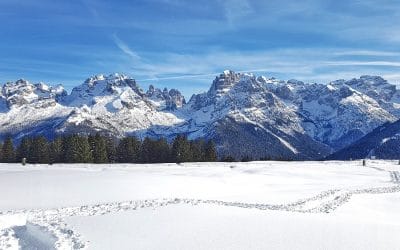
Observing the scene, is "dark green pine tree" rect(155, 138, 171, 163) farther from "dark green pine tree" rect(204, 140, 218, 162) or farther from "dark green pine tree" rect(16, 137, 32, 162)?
"dark green pine tree" rect(16, 137, 32, 162)

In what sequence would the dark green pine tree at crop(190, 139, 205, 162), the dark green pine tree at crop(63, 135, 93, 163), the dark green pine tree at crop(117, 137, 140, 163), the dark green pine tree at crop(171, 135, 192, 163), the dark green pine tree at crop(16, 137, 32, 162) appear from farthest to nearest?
1. the dark green pine tree at crop(190, 139, 205, 162)
2. the dark green pine tree at crop(117, 137, 140, 163)
3. the dark green pine tree at crop(171, 135, 192, 163)
4. the dark green pine tree at crop(16, 137, 32, 162)
5. the dark green pine tree at crop(63, 135, 93, 163)

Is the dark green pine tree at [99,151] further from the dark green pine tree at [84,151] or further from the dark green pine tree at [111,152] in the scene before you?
the dark green pine tree at [111,152]

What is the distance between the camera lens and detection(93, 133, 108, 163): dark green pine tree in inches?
4026

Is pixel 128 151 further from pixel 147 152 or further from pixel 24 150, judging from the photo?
pixel 24 150

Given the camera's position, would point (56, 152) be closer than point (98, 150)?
No

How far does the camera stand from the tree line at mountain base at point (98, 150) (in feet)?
326

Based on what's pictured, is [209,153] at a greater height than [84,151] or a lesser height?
lesser

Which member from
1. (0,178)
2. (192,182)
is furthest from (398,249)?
(0,178)

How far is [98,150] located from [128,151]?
10.6m

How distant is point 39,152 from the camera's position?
339 feet

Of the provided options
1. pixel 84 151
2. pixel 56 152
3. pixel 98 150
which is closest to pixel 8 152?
pixel 56 152

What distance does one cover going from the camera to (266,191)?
4572cm

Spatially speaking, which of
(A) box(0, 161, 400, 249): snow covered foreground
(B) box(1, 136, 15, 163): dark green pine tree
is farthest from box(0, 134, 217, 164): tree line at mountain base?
(A) box(0, 161, 400, 249): snow covered foreground

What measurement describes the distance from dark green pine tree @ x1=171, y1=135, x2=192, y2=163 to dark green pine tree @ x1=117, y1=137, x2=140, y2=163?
8303 mm
